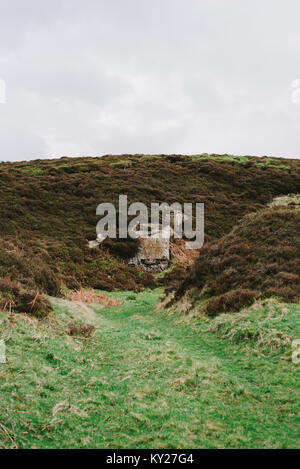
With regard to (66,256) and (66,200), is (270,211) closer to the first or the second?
(66,256)

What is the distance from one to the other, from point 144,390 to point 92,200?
1145 inches

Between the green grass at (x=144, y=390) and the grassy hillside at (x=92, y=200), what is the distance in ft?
11.5

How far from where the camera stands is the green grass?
19.0ft

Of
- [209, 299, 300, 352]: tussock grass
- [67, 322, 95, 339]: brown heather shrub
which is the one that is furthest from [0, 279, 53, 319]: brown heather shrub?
[209, 299, 300, 352]: tussock grass

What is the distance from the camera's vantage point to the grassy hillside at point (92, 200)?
734 inches

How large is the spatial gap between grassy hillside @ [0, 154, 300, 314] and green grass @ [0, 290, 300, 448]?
11.5 feet

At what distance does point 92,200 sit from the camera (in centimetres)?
3538

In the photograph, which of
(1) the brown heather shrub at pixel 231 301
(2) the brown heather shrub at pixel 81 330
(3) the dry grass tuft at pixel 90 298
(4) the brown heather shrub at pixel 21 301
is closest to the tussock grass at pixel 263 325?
(1) the brown heather shrub at pixel 231 301

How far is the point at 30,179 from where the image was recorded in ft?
129

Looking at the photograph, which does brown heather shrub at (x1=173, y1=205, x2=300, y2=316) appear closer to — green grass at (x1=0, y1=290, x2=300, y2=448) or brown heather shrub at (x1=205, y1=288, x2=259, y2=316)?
brown heather shrub at (x1=205, y1=288, x2=259, y2=316)

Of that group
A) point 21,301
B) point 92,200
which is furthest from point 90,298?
point 92,200

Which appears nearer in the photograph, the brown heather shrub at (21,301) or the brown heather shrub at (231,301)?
the brown heather shrub at (21,301)

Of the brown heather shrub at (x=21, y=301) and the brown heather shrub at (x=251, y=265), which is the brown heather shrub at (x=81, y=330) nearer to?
the brown heather shrub at (x=21, y=301)
